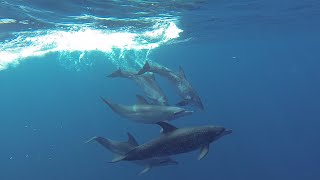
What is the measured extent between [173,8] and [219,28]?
13.5 m

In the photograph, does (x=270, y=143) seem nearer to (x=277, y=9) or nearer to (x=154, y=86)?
(x=277, y=9)

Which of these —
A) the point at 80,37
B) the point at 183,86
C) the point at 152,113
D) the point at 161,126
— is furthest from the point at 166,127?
the point at 80,37

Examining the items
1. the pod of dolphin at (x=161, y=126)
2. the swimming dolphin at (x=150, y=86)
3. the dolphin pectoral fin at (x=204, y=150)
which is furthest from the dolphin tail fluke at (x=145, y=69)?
the dolphin pectoral fin at (x=204, y=150)

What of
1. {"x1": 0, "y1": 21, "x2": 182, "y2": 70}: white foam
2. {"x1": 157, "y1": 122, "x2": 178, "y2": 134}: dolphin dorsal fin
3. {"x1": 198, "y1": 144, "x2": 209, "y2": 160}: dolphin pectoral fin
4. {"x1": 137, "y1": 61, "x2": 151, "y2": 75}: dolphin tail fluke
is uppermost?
{"x1": 157, "y1": 122, "x2": 178, "y2": 134}: dolphin dorsal fin

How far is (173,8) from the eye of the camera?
896 inches

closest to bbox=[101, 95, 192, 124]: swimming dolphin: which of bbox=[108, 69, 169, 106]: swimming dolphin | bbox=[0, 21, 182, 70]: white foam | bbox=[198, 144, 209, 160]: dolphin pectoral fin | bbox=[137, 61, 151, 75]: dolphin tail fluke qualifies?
bbox=[108, 69, 169, 106]: swimming dolphin

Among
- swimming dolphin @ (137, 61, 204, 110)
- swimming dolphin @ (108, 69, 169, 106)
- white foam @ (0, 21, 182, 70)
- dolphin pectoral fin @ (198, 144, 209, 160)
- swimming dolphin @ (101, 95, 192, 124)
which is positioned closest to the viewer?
dolphin pectoral fin @ (198, 144, 209, 160)

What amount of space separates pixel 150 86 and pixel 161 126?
21.7 feet

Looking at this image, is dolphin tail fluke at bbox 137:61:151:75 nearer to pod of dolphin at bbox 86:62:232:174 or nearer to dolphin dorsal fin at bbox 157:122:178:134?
pod of dolphin at bbox 86:62:232:174

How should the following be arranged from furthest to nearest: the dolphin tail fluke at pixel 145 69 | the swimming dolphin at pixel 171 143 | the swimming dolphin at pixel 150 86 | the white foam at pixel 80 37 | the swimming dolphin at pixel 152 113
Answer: the white foam at pixel 80 37 < the dolphin tail fluke at pixel 145 69 < the swimming dolphin at pixel 150 86 < the swimming dolphin at pixel 152 113 < the swimming dolphin at pixel 171 143

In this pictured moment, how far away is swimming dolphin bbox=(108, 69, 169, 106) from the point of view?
1571cm

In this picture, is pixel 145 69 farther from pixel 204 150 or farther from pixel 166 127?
pixel 204 150

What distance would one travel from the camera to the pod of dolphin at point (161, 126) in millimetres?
9719

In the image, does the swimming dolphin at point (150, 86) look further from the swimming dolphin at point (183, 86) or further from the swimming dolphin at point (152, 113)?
the swimming dolphin at point (152, 113)
